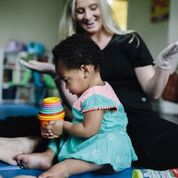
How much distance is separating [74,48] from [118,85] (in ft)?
1.18

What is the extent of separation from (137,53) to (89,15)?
26cm

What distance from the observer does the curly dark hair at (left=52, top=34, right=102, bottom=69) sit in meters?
1.01

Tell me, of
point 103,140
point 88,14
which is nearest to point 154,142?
point 103,140

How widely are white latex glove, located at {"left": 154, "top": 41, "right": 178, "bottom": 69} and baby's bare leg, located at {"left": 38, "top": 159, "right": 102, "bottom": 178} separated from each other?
0.48 m

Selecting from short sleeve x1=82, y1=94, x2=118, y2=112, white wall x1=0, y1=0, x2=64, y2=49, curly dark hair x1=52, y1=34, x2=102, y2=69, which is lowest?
white wall x1=0, y1=0, x2=64, y2=49

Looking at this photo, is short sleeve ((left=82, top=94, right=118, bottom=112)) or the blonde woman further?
the blonde woman

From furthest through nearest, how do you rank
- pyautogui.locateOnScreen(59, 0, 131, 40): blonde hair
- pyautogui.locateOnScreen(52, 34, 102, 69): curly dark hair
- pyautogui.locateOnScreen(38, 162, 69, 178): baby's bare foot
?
pyautogui.locateOnScreen(59, 0, 131, 40): blonde hair < pyautogui.locateOnScreen(52, 34, 102, 69): curly dark hair < pyautogui.locateOnScreen(38, 162, 69, 178): baby's bare foot

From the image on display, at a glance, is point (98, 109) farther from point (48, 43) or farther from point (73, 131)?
point (48, 43)

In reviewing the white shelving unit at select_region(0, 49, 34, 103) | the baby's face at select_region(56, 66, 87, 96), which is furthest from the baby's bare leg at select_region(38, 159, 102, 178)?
the white shelving unit at select_region(0, 49, 34, 103)

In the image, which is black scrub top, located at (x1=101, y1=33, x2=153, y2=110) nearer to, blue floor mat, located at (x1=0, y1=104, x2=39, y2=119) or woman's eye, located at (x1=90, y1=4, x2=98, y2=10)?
woman's eye, located at (x1=90, y1=4, x2=98, y2=10)

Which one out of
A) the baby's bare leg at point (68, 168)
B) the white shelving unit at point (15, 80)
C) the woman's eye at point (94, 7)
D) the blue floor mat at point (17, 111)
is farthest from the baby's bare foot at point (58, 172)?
the white shelving unit at point (15, 80)

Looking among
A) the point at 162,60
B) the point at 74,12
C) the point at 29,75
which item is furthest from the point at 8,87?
the point at 162,60

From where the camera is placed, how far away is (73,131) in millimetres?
1009

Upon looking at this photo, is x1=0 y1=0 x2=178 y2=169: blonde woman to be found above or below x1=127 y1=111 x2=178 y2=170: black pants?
above
